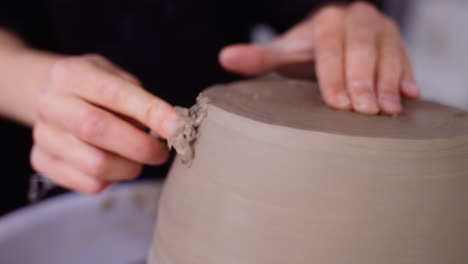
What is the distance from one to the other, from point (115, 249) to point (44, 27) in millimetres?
584

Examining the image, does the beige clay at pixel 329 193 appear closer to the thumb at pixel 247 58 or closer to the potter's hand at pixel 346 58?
the potter's hand at pixel 346 58

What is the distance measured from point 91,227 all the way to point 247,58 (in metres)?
0.57

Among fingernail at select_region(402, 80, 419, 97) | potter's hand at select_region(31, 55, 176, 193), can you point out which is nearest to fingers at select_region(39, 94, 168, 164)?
potter's hand at select_region(31, 55, 176, 193)

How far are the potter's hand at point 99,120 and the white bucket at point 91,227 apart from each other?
348 millimetres

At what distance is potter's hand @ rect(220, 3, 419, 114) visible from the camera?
2.02 feet

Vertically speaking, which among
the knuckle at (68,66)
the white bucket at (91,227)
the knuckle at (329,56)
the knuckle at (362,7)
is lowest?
the white bucket at (91,227)

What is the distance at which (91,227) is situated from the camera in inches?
41.4

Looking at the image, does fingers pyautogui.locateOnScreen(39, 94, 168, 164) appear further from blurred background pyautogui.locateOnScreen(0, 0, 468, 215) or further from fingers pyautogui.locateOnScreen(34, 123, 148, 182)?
blurred background pyautogui.locateOnScreen(0, 0, 468, 215)

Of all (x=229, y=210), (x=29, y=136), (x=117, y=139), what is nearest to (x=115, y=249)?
(x=29, y=136)

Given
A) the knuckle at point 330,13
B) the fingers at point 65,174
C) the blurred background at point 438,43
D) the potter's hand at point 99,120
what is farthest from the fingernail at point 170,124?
the blurred background at point 438,43

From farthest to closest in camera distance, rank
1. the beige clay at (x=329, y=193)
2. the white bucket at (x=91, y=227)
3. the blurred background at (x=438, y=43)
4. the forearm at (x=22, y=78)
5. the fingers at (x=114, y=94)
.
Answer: the blurred background at (x=438, y=43)
the white bucket at (x=91, y=227)
the forearm at (x=22, y=78)
the fingers at (x=114, y=94)
the beige clay at (x=329, y=193)

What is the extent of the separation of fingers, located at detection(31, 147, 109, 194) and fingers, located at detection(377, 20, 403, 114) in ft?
1.51

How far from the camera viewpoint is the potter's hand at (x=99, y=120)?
59cm

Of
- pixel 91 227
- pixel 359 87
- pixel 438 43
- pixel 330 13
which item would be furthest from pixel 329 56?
pixel 438 43
